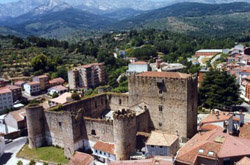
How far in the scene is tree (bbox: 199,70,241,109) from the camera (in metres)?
48.1

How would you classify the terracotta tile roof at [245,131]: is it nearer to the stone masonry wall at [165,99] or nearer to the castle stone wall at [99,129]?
the stone masonry wall at [165,99]

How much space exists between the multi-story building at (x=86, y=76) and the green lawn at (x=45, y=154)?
44.3m

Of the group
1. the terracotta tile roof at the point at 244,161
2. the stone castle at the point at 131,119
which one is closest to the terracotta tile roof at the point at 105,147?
the stone castle at the point at 131,119

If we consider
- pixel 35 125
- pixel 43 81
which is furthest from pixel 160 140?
pixel 43 81

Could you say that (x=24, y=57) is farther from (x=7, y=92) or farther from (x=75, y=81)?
Result: (x=7, y=92)

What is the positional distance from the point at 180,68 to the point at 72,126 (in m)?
57.8

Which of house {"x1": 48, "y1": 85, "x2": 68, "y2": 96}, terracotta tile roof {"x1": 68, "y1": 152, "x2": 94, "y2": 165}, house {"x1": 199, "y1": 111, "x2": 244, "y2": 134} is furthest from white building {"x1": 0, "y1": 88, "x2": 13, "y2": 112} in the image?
house {"x1": 199, "y1": 111, "x2": 244, "y2": 134}

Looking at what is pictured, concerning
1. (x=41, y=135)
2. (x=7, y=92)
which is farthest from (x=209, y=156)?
(x=7, y=92)

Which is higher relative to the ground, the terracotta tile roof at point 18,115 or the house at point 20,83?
the house at point 20,83

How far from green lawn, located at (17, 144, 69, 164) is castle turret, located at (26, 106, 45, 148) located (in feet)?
3.58

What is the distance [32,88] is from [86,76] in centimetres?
1645

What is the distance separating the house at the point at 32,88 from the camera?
245 feet

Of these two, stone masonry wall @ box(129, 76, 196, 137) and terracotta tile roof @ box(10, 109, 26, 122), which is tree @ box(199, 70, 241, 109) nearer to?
stone masonry wall @ box(129, 76, 196, 137)

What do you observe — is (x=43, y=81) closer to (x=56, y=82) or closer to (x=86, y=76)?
(x=56, y=82)
